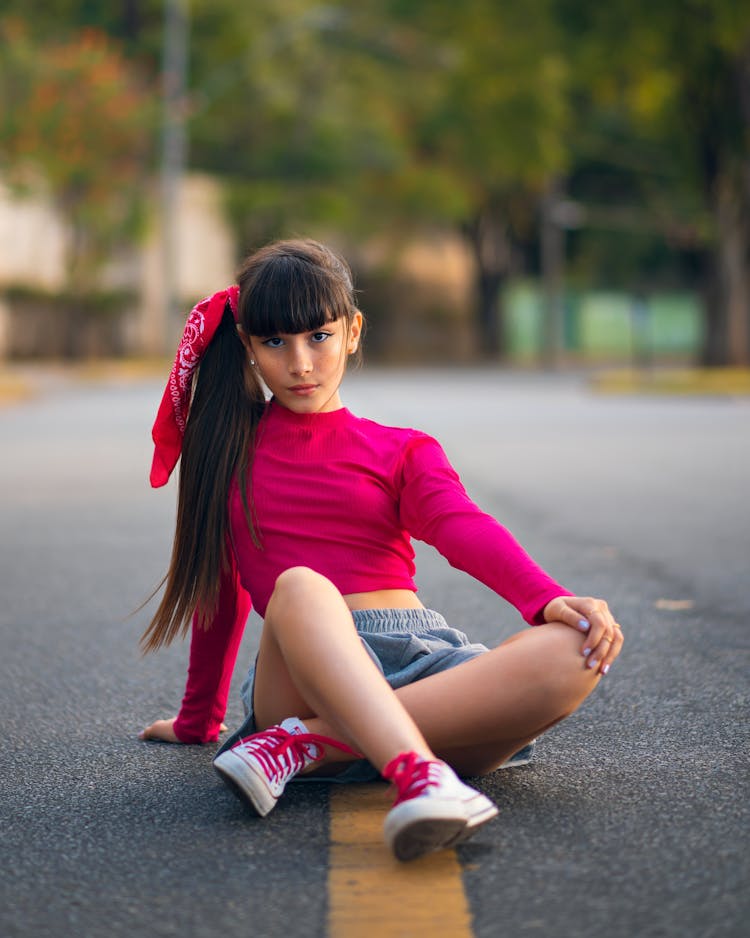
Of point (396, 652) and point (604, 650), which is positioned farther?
point (396, 652)

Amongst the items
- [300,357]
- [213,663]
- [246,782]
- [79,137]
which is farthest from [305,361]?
[79,137]

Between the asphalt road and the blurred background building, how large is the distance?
18.3m

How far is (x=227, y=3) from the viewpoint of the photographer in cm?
4238

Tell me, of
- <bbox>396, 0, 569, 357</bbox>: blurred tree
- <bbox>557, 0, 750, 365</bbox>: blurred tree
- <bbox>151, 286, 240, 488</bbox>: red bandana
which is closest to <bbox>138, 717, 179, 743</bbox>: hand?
<bbox>151, 286, 240, 488</bbox>: red bandana

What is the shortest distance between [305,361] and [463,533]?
1.65 feet

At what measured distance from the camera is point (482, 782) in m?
3.53

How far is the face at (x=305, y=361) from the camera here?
3.53 m

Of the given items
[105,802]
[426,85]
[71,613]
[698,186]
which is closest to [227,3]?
[426,85]

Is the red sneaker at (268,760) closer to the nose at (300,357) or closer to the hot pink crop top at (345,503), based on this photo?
the hot pink crop top at (345,503)

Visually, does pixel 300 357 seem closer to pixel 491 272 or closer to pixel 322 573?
pixel 322 573

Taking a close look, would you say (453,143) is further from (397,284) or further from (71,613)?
(71,613)

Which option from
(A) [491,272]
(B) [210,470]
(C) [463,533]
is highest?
(A) [491,272]

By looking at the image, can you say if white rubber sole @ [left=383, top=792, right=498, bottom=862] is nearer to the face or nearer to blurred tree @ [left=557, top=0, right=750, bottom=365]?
the face

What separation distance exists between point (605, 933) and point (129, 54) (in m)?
42.3
